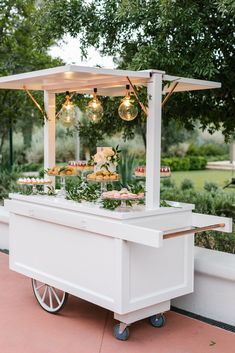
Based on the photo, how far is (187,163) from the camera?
21.5 m

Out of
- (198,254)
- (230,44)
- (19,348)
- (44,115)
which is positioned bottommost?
(19,348)

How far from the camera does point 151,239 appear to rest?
10.4 ft

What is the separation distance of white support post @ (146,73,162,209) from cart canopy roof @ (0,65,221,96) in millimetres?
90

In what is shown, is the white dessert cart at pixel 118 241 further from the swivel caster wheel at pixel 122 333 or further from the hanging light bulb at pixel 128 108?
the hanging light bulb at pixel 128 108

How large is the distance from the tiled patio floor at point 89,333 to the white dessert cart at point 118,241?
11 centimetres

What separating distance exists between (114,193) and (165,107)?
243 centimetres

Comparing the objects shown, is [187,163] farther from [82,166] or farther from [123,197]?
[123,197]

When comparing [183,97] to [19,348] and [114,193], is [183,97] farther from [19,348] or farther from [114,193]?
[19,348]

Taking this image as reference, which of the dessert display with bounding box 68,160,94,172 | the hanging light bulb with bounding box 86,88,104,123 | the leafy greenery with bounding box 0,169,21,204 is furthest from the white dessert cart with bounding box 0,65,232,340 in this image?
the leafy greenery with bounding box 0,169,21,204

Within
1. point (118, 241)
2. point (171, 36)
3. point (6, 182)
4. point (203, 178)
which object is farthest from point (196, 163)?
point (118, 241)

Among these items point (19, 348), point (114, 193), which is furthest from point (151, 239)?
point (19, 348)

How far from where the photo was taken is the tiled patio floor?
11.3 feet

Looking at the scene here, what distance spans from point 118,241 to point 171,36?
2562mm

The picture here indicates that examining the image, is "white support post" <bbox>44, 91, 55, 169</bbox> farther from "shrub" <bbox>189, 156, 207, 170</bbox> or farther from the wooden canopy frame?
"shrub" <bbox>189, 156, 207, 170</bbox>
